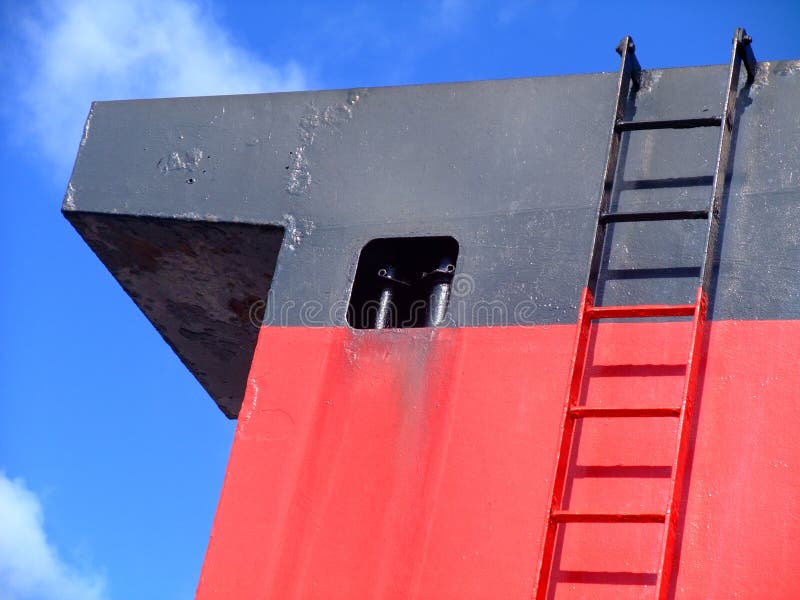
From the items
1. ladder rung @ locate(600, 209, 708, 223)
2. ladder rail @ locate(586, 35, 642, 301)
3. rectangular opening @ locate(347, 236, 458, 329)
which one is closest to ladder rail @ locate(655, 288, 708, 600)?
ladder rung @ locate(600, 209, 708, 223)

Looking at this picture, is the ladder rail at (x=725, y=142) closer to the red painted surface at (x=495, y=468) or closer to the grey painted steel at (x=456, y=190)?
the grey painted steel at (x=456, y=190)

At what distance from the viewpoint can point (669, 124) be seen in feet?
17.2

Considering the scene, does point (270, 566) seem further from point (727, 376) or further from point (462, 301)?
point (727, 376)

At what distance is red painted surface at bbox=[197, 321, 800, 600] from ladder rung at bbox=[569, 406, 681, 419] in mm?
107

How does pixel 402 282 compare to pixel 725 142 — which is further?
pixel 402 282

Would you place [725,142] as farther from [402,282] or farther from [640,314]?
[402,282]

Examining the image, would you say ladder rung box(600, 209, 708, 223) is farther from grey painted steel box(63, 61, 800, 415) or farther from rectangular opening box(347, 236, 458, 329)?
rectangular opening box(347, 236, 458, 329)

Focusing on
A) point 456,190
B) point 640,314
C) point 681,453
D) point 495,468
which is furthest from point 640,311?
point 456,190

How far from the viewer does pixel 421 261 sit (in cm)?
577

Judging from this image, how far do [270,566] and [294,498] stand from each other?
30cm

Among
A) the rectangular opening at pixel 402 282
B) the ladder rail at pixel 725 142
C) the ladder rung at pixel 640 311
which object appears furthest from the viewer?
the rectangular opening at pixel 402 282

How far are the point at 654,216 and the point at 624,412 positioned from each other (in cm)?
91

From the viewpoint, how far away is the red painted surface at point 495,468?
172 inches

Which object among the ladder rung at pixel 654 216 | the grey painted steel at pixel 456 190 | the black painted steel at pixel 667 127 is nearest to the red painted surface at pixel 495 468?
the grey painted steel at pixel 456 190
